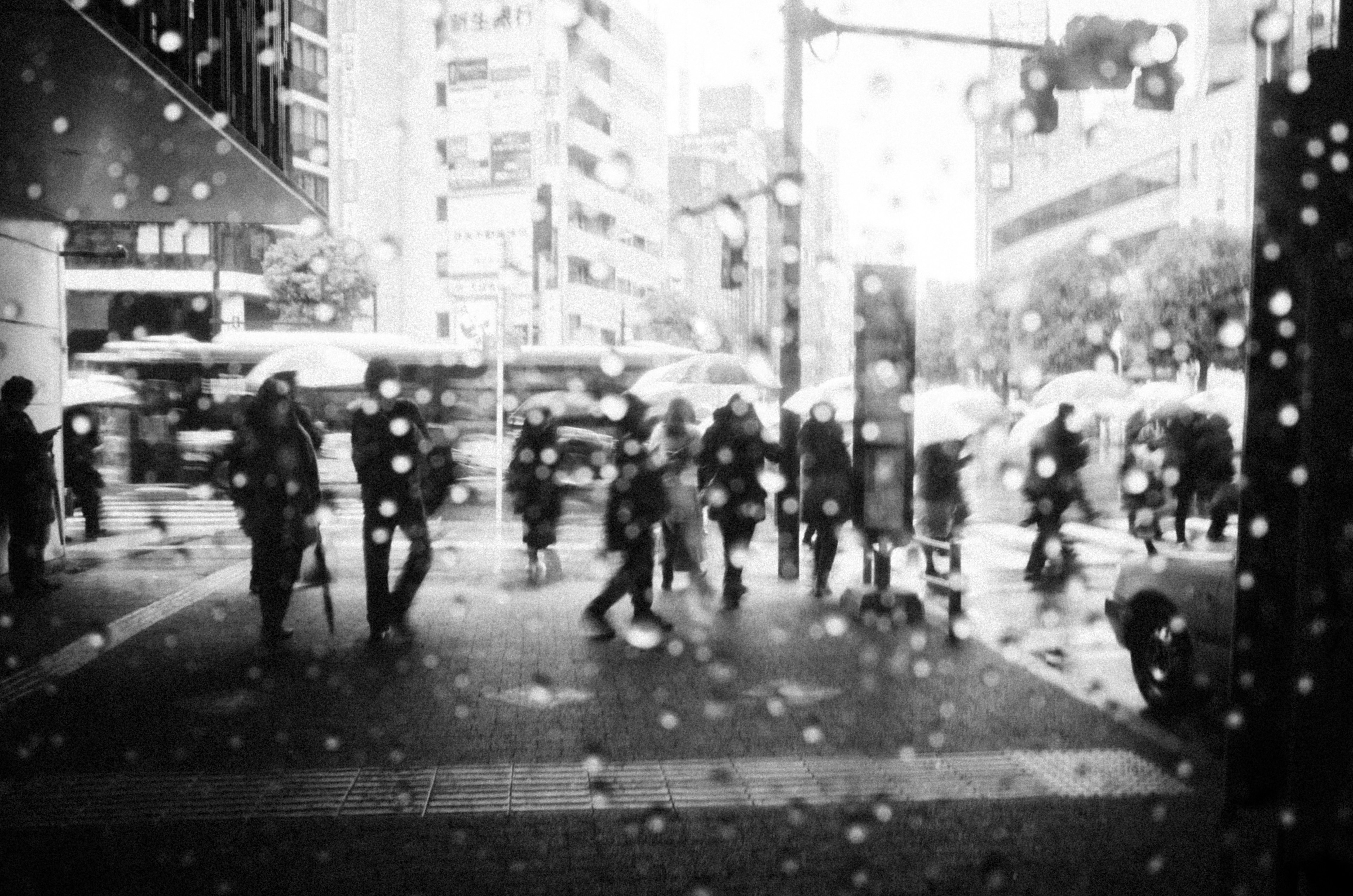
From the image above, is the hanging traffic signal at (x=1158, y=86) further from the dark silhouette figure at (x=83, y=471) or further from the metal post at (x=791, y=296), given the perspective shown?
the dark silhouette figure at (x=83, y=471)

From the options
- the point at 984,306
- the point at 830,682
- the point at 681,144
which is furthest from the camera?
the point at 681,144

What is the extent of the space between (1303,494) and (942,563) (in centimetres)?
1157

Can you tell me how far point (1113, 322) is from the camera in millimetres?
56594

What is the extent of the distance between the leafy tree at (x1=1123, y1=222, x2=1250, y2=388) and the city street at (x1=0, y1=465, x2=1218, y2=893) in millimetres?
39482

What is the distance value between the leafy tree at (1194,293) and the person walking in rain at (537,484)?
3813 centimetres

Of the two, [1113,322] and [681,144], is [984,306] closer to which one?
[1113,322]

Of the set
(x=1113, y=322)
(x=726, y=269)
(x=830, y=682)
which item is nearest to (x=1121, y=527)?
(x=726, y=269)

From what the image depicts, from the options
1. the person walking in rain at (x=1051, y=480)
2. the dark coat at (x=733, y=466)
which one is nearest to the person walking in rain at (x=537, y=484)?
the dark coat at (x=733, y=466)

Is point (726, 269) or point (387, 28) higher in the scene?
point (387, 28)

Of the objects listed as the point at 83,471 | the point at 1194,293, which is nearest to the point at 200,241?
the point at 1194,293

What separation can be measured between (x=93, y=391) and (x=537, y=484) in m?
11.6

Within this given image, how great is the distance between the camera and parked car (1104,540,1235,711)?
692 centimetres

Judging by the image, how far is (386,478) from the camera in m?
9.39

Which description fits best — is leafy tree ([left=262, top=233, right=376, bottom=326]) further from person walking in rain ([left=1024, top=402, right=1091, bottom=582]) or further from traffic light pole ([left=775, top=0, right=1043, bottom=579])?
person walking in rain ([left=1024, top=402, right=1091, bottom=582])
